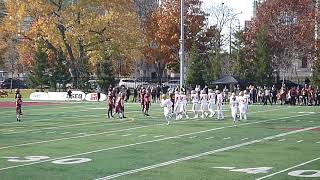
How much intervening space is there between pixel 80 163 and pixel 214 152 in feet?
14.0

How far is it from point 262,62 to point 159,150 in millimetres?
44257

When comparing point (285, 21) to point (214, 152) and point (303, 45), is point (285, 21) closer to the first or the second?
point (303, 45)

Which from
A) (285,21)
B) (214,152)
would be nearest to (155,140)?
(214,152)

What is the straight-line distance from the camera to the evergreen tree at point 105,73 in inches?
2406

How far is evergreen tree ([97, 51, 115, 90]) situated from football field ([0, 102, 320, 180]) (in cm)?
3100

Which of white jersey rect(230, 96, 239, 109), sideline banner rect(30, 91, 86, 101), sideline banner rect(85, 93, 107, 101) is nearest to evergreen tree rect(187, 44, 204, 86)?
sideline banner rect(85, 93, 107, 101)

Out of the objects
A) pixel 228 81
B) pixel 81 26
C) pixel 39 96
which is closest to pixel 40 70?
pixel 39 96

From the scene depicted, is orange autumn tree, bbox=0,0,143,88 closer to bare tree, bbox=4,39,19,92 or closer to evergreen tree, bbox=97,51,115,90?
evergreen tree, bbox=97,51,115,90

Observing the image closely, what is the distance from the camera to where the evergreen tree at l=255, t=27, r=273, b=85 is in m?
61.1

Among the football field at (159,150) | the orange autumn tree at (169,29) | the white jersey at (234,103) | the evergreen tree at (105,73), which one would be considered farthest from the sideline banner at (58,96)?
the white jersey at (234,103)

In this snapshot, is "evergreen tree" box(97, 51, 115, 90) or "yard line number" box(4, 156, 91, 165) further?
"evergreen tree" box(97, 51, 115, 90)

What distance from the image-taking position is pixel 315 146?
64.7 feet

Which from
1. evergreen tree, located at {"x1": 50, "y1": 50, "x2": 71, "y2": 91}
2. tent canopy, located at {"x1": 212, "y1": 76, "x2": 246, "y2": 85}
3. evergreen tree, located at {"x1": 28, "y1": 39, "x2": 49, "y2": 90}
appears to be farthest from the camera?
evergreen tree, located at {"x1": 28, "y1": 39, "x2": 49, "y2": 90}

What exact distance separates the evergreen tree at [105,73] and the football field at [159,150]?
31.0 metres
